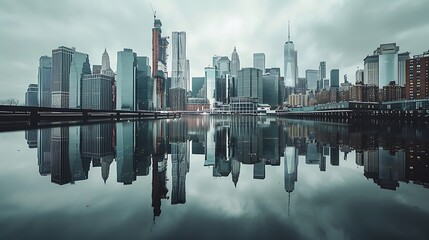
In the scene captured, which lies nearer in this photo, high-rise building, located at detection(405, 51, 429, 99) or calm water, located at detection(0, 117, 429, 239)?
calm water, located at detection(0, 117, 429, 239)

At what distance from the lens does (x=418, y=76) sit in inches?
4970

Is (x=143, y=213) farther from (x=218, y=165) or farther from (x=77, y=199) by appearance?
(x=218, y=165)

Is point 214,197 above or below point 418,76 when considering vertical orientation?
below

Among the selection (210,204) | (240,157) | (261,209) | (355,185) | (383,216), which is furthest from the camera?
(240,157)

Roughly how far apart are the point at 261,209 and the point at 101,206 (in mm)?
4112

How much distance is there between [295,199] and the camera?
21.2ft

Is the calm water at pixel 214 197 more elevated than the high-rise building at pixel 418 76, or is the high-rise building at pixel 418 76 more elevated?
the high-rise building at pixel 418 76

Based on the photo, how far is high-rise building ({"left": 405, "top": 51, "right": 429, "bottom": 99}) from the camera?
120 m

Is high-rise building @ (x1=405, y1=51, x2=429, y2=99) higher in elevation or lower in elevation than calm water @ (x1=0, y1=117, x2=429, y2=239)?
higher

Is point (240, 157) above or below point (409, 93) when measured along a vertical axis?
below

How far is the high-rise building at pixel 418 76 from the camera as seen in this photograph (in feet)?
395

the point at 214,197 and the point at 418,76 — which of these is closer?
the point at 214,197

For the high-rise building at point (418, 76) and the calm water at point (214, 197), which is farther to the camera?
the high-rise building at point (418, 76)

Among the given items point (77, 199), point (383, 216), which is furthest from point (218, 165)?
point (383, 216)
